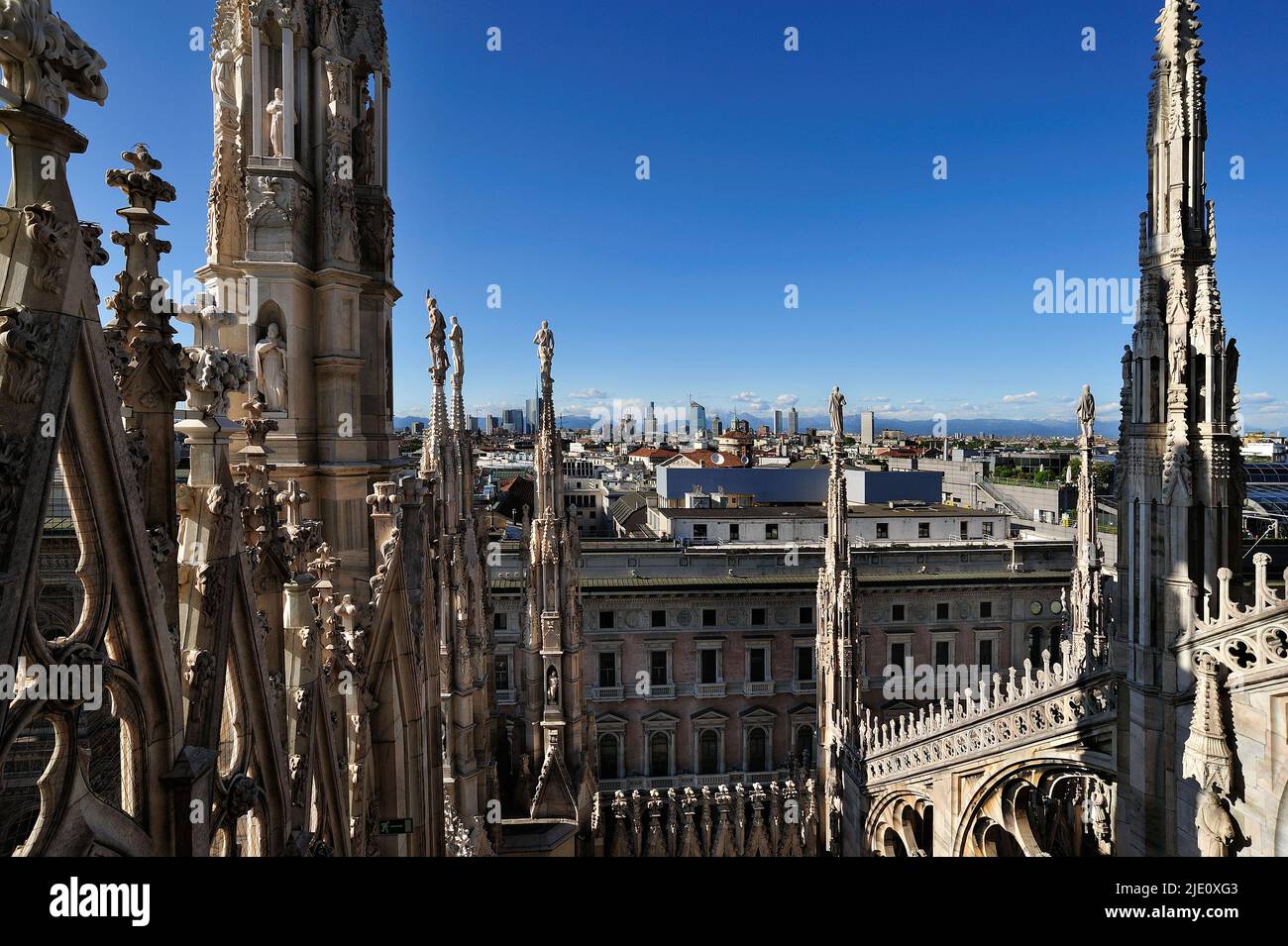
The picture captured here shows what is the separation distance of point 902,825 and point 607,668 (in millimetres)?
20606

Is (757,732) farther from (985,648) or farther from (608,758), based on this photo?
(985,648)

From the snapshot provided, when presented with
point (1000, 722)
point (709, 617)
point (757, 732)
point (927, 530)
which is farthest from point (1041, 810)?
point (927, 530)

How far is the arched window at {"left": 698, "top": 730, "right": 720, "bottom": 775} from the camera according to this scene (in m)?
35.1

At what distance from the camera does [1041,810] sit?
635 inches

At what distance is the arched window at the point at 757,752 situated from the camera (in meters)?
35.3

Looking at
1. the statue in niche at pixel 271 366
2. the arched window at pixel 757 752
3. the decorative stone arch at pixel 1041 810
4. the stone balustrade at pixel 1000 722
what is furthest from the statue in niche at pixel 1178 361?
the arched window at pixel 757 752

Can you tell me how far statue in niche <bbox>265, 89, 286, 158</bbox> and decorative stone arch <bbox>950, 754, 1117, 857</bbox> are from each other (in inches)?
589

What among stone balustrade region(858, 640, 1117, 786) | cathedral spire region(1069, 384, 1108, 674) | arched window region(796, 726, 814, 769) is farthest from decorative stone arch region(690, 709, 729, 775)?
cathedral spire region(1069, 384, 1108, 674)

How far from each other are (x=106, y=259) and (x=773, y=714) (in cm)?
3681

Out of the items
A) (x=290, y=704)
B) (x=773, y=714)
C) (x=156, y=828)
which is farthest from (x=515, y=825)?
(x=773, y=714)

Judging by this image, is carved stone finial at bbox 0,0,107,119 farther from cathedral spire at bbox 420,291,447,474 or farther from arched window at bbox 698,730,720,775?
arched window at bbox 698,730,720,775
